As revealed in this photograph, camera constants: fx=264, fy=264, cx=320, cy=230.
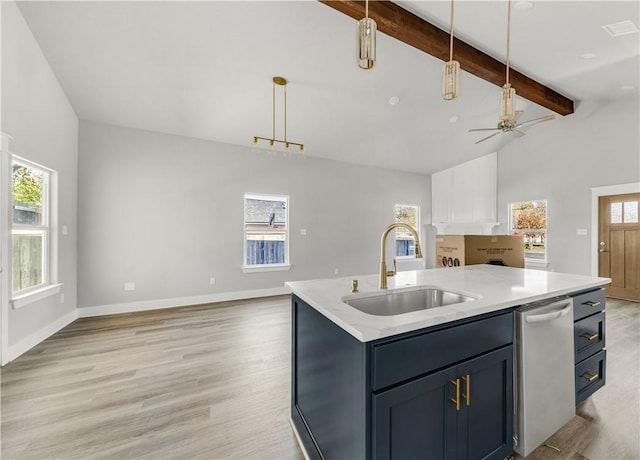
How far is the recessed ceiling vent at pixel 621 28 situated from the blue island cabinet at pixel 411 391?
371 cm

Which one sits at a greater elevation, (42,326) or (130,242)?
(130,242)

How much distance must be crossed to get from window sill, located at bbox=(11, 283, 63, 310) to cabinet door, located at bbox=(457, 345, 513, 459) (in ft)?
12.0

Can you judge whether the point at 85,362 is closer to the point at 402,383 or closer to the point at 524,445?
the point at 402,383

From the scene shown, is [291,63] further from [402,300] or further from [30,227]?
[30,227]

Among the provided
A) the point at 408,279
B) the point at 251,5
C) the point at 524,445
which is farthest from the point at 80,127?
the point at 524,445

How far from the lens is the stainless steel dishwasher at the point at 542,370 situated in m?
1.29

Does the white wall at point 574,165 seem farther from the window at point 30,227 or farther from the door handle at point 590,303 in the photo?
the window at point 30,227

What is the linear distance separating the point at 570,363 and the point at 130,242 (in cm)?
488

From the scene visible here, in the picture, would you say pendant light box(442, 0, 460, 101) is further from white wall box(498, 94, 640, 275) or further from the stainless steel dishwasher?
white wall box(498, 94, 640, 275)

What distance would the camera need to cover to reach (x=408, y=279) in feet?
5.69

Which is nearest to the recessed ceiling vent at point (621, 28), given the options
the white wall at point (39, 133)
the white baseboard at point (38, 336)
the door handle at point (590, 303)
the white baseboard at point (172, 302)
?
the door handle at point (590, 303)

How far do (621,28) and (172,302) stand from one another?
6572 millimetres

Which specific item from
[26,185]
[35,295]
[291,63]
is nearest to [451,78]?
[291,63]

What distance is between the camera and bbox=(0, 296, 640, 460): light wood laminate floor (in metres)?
1.49
